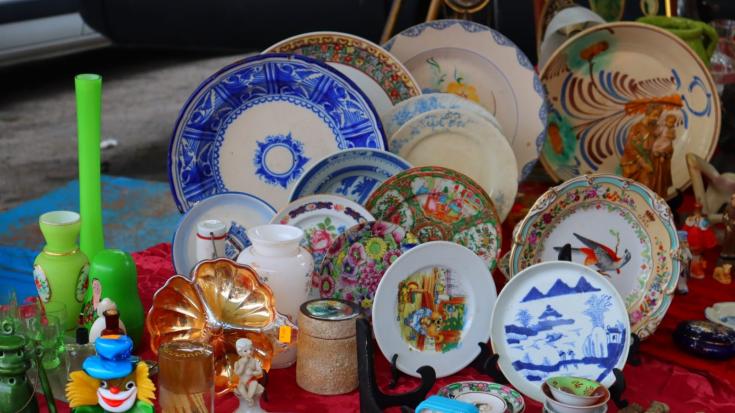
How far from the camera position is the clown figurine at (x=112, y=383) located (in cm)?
95

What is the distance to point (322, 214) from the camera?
1.34 meters

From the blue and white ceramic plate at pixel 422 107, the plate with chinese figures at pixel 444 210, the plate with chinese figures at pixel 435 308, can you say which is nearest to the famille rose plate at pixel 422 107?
the blue and white ceramic plate at pixel 422 107

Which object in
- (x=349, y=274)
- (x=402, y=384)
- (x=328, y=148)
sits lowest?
(x=402, y=384)

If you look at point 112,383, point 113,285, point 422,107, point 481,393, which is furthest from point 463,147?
point 112,383

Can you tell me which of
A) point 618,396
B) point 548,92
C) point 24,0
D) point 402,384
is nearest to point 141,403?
Answer: point 402,384

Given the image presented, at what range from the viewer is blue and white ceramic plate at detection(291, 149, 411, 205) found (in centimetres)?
140

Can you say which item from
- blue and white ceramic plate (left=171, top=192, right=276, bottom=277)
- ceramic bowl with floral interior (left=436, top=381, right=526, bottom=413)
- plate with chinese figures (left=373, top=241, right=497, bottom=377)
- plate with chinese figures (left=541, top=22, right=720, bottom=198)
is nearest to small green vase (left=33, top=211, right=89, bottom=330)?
blue and white ceramic plate (left=171, top=192, right=276, bottom=277)

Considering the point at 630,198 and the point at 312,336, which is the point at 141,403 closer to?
the point at 312,336

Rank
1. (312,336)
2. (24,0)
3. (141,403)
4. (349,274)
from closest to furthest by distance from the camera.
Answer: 1. (141,403)
2. (312,336)
3. (349,274)
4. (24,0)

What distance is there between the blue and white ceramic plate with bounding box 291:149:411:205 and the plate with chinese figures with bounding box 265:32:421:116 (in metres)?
0.25

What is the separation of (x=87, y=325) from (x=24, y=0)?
4.03 metres

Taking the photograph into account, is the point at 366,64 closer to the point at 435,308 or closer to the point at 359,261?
the point at 359,261

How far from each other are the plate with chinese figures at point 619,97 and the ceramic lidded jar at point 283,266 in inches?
33.5

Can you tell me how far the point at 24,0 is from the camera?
4707 mm
